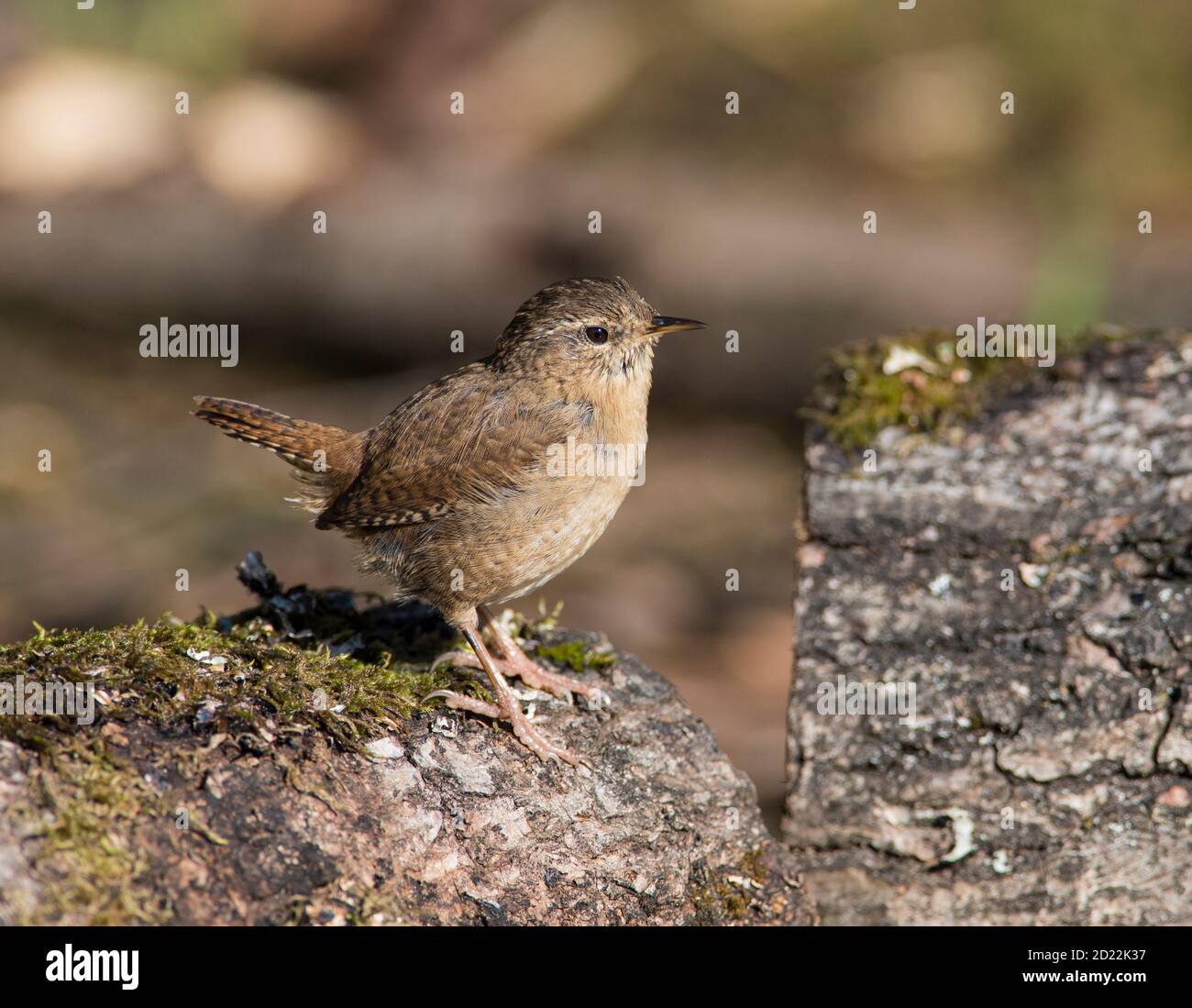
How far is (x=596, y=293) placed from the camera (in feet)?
15.5

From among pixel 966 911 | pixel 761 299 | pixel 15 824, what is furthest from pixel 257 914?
pixel 761 299

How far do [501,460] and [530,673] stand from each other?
0.79 meters

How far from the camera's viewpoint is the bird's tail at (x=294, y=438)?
4.82m

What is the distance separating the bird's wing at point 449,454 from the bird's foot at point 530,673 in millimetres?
532

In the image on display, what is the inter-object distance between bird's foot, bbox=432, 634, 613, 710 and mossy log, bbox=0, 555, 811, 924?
62mm

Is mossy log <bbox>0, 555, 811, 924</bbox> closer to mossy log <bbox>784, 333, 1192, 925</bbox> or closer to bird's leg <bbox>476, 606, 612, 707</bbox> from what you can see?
bird's leg <bbox>476, 606, 612, 707</bbox>

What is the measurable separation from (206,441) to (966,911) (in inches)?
286

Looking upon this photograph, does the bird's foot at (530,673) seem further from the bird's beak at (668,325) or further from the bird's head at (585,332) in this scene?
the bird's beak at (668,325)

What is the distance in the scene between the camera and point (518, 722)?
3863mm

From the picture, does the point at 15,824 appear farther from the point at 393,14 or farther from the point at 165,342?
the point at 393,14

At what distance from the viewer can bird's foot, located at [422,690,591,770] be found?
12.6 ft

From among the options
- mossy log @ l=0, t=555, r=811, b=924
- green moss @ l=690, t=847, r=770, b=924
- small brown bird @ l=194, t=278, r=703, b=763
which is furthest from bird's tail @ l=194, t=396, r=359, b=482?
green moss @ l=690, t=847, r=770, b=924

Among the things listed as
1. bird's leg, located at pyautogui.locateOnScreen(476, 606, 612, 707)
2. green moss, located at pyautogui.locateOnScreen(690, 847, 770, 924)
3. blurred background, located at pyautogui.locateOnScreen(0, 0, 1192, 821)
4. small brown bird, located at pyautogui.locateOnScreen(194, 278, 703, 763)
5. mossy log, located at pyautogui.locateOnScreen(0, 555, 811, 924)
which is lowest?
green moss, located at pyautogui.locateOnScreen(690, 847, 770, 924)

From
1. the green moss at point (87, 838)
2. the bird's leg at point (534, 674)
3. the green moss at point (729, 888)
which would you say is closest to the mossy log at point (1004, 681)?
the green moss at point (729, 888)
